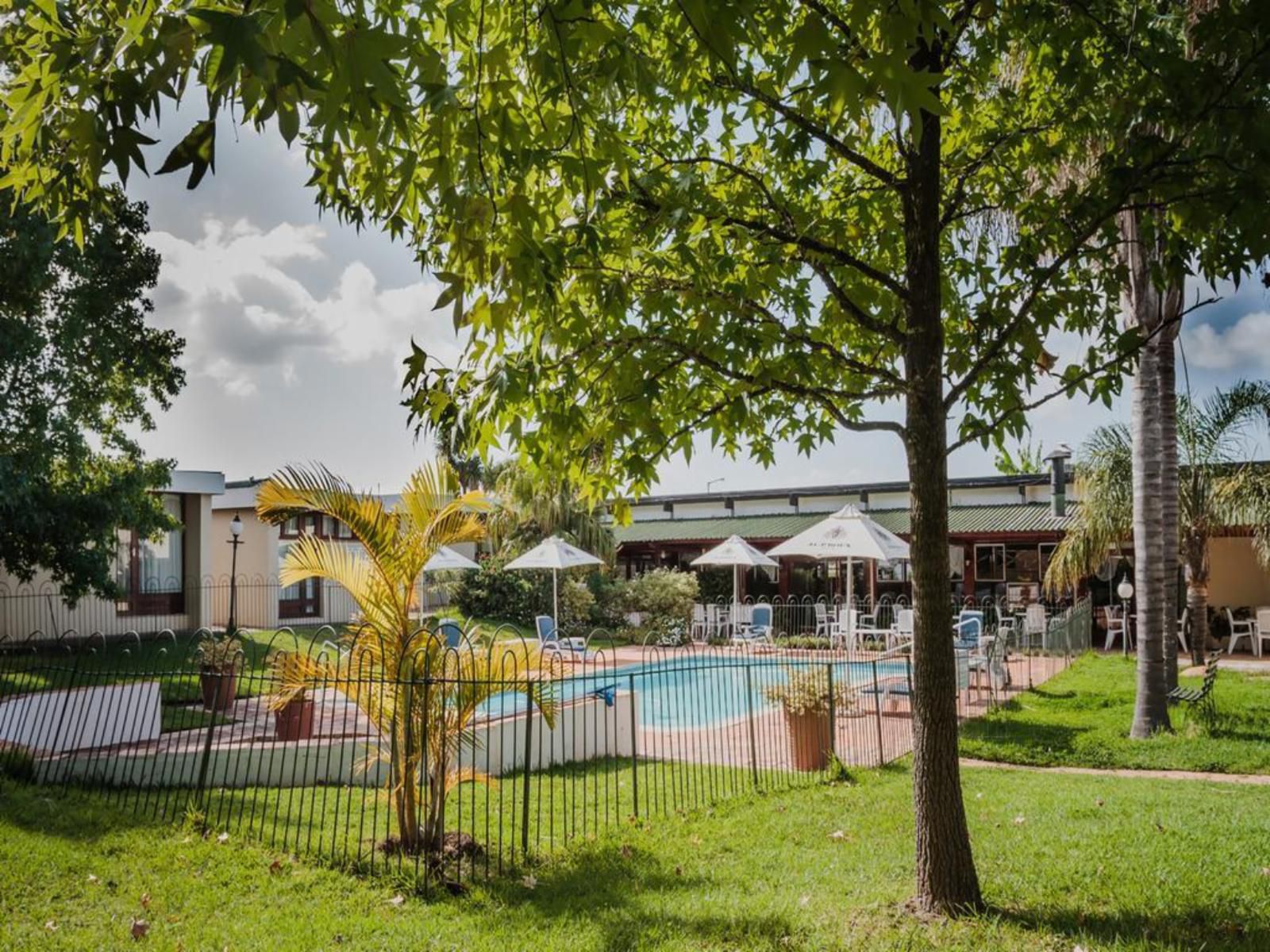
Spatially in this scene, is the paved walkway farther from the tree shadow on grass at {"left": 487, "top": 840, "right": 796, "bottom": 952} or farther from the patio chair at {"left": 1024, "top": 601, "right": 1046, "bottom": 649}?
the patio chair at {"left": 1024, "top": 601, "right": 1046, "bottom": 649}

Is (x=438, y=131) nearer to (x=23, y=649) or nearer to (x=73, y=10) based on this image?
(x=73, y=10)

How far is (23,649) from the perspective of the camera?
753 inches

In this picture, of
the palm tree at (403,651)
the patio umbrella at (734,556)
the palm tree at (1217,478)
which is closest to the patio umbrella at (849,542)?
the patio umbrella at (734,556)

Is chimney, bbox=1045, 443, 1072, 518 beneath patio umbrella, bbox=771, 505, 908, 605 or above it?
above

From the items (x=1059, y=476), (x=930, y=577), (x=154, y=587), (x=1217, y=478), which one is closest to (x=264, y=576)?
(x=154, y=587)

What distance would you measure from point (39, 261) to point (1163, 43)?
1604cm

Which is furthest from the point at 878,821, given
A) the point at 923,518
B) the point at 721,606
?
the point at 721,606

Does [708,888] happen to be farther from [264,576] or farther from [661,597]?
[264,576]

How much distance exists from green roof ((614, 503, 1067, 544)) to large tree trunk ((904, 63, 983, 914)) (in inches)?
853

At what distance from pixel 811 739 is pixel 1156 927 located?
210 inches

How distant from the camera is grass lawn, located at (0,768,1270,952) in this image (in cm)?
505

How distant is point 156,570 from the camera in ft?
82.0

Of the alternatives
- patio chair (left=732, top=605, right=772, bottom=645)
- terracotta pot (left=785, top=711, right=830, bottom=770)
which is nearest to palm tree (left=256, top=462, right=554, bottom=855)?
terracotta pot (left=785, top=711, right=830, bottom=770)

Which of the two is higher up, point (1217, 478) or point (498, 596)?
point (1217, 478)
